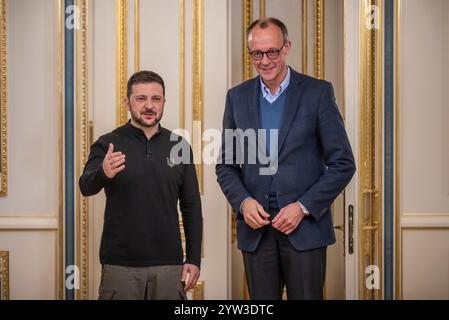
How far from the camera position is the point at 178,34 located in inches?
87.7

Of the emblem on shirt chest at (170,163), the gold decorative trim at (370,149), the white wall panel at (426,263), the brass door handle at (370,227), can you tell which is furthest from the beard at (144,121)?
the white wall panel at (426,263)

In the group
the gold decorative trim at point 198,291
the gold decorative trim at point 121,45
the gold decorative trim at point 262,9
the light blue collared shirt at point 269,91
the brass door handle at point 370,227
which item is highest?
the gold decorative trim at point 262,9

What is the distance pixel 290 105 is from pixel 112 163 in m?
0.54

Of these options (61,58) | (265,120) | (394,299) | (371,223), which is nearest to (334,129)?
(265,120)

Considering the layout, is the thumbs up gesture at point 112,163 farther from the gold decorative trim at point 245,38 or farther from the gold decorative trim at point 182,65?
the gold decorative trim at point 245,38

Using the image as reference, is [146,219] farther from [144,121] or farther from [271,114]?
[271,114]

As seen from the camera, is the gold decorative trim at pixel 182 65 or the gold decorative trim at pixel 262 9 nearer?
the gold decorative trim at pixel 182 65

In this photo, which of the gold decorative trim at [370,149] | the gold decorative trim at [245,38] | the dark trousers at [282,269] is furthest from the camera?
the gold decorative trim at [245,38]

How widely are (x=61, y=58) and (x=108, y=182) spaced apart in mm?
639

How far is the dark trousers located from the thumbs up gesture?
1.46ft

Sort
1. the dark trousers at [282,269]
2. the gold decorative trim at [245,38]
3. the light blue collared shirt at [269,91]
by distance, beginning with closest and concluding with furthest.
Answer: the dark trousers at [282,269]
the light blue collared shirt at [269,91]
the gold decorative trim at [245,38]

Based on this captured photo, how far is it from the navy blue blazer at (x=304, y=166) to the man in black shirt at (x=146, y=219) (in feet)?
0.55

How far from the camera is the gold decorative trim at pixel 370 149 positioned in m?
2.20

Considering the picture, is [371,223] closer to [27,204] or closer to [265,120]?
[265,120]
